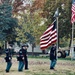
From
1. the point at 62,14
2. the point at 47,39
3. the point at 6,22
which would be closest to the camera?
the point at 47,39

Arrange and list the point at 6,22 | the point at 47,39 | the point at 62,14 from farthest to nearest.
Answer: the point at 62,14
the point at 6,22
the point at 47,39

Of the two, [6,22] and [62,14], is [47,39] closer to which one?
[6,22]

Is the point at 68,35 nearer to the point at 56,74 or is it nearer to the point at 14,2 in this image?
the point at 14,2

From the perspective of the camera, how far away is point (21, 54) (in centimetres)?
1858

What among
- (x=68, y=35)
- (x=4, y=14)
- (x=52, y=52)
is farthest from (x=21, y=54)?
(x=68, y=35)

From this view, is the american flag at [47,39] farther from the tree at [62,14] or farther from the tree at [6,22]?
the tree at [62,14]

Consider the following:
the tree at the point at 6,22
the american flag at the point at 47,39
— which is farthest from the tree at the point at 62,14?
the american flag at the point at 47,39

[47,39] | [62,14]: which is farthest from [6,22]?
[47,39]

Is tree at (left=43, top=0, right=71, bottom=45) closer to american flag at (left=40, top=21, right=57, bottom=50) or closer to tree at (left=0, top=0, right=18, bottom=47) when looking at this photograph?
tree at (left=0, top=0, right=18, bottom=47)

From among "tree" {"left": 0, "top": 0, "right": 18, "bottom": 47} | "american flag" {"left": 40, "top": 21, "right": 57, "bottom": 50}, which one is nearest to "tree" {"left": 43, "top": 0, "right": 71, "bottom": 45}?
"tree" {"left": 0, "top": 0, "right": 18, "bottom": 47}

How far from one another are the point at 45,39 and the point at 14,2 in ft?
114

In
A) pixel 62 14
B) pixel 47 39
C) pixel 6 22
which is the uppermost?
pixel 62 14

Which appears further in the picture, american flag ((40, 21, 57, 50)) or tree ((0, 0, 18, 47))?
tree ((0, 0, 18, 47))

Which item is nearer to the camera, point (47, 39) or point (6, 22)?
point (47, 39)
